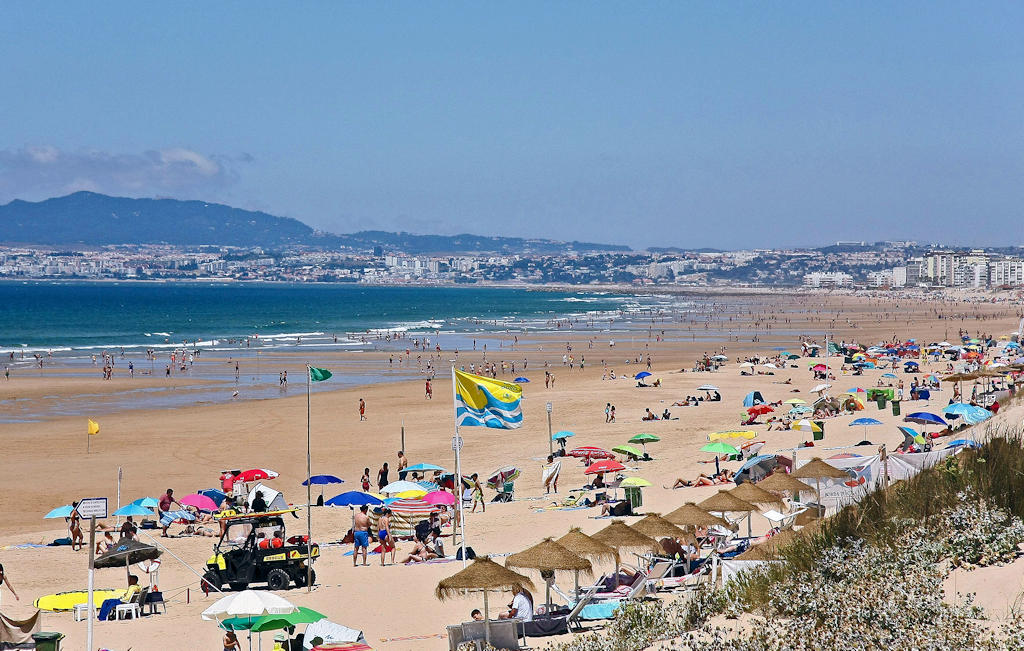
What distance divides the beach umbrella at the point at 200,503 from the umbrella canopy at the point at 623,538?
9041 millimetres

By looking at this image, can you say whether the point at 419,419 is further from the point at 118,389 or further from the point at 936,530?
the point at 936,530

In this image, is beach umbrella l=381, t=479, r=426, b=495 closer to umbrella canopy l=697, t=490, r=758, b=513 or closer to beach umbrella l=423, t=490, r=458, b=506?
beach umbrella l=423, t=490, r=458, b=506

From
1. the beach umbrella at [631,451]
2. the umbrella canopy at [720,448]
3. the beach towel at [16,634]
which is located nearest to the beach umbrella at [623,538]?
the beach towel at [16,634]

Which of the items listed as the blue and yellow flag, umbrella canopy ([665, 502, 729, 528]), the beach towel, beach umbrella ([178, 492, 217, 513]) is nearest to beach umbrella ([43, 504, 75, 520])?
beach umbrella ([178, 492, 217, 513])

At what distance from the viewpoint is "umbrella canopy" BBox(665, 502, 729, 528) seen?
42.1 ft

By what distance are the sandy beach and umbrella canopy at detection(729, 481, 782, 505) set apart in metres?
1.35

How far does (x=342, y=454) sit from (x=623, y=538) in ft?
53.7

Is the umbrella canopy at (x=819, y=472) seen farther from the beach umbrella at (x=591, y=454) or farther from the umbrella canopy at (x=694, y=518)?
the beach umbrella at (x=591, y=454)

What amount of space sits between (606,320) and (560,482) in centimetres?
7945

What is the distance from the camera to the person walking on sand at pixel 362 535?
1498cm

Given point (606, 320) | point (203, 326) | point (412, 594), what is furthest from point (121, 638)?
point (606, 320)

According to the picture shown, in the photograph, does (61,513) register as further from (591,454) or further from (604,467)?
(591,454)

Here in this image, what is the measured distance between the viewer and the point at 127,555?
544 inches

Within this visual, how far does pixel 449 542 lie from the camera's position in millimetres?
16422
